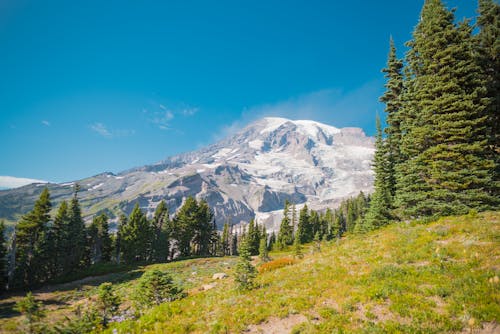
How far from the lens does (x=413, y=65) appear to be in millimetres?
25844

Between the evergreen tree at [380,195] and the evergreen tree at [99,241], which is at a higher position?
the evergreen tree at [380,195]

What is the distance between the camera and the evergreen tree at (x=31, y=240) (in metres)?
46.8

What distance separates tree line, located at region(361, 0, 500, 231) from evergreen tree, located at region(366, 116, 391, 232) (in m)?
6.41

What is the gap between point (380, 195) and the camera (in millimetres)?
31734

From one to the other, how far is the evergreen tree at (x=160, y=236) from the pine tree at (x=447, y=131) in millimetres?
67299

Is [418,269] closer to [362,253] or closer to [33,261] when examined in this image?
[362,253]

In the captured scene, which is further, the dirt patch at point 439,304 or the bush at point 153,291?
the bush at point 153,291

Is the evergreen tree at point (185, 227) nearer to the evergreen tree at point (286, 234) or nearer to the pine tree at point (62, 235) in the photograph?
the pine tree at point (62, 235)

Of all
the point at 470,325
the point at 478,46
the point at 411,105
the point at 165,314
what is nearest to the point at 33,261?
the point at 165,314

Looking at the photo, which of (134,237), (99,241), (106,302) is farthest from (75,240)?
(106,302)

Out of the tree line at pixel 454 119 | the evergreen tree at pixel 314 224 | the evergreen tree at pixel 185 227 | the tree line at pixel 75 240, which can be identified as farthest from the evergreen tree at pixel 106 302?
the evergreen tree at pixel 314 224

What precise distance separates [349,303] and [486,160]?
16615 mm

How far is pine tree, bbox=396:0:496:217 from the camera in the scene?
17234 millimetres

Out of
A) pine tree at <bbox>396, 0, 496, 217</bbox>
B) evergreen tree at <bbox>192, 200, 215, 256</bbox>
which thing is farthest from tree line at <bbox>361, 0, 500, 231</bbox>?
evergreen tree at <bbox>192, 200, 215, 256</bbox>
